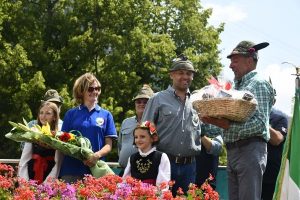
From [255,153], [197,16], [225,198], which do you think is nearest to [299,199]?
[255,153]

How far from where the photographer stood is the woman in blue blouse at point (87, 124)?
20.5 feet

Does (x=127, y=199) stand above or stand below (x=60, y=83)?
below

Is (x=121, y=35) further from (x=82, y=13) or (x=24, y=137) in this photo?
(x=24, y=137)

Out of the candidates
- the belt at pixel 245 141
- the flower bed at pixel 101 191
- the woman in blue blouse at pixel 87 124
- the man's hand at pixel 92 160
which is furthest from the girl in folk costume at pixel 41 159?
the belt at pixel 245 141

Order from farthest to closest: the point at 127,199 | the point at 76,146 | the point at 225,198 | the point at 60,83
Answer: the point at 60,83 < the point at 225,198 < the point at 76,146 < the point at 127,199

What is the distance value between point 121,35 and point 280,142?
20.6 meters

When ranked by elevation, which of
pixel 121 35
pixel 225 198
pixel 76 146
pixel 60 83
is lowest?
pixel 225 198

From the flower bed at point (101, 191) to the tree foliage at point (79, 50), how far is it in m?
19.1

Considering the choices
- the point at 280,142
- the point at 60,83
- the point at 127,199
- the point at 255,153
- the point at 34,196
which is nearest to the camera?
the point at 127,199

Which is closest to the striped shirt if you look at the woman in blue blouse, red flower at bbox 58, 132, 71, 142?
the woman in blue blouse

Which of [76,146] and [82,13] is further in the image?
[82,13]

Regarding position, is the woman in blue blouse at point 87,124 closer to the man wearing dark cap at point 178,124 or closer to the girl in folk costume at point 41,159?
the girl in folk costume at point 41,159

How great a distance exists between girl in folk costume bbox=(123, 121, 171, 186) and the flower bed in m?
1.18

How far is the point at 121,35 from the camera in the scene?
26672 millimetres
